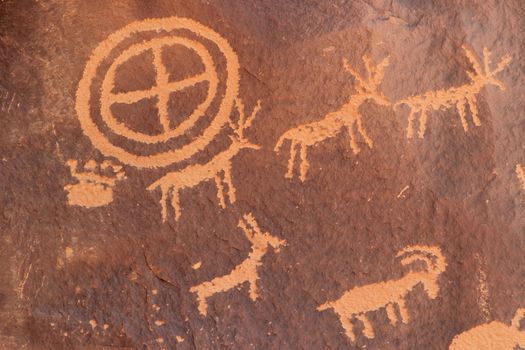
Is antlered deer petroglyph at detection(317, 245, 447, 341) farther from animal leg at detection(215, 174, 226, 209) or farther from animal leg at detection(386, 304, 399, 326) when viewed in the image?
animal leg at detection(215, 174, 226, 209)

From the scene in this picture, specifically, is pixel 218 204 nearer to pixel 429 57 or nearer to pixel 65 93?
pixel 65 93

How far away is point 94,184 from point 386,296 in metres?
0.59

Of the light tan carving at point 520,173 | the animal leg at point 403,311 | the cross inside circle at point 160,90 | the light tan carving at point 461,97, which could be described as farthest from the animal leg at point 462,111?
the cross inside circle at point 160,90

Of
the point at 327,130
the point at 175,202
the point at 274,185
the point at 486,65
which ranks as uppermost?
the point at 486,65

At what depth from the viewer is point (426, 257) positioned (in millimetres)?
1321

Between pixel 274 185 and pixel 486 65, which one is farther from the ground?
pixel 486 65

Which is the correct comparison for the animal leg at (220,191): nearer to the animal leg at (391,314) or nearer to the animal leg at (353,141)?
the animal leg at (353,141)

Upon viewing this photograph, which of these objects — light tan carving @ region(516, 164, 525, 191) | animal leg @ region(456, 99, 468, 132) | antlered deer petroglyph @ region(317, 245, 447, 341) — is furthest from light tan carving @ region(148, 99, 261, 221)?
light tan carving @ region(516, 164, 525, 191)

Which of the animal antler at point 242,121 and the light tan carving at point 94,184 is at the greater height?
the animal antler at point 242,121

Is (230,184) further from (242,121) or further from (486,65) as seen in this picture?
(486,65)

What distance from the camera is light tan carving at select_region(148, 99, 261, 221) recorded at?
52.6 inches

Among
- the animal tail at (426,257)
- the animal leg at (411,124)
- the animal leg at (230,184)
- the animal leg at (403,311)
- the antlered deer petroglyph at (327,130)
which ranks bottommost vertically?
the animal leg at (403,311)

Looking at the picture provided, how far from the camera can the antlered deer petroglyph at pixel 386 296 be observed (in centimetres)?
132

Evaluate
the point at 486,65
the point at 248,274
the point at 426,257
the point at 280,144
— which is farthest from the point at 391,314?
the point at 486,65
